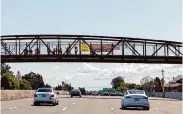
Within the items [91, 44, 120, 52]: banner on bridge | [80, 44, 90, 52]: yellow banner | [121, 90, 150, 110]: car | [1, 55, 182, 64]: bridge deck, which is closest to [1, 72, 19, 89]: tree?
[1, 55, 182, 64]: bridge deck

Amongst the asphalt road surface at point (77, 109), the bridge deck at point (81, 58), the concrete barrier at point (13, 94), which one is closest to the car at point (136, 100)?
the asphalt road surface at point (77, 109)

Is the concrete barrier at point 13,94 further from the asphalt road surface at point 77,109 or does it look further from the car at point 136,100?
the car at point 136,100

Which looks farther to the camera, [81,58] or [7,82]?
[7,82]

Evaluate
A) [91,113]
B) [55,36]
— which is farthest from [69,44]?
[91,113]

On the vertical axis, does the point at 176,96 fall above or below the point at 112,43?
below

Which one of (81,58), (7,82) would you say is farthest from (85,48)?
(7,82)

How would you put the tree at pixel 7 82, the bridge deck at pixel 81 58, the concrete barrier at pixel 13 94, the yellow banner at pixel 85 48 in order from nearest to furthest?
the concrete barrier at pixel 13 94 → the bridge deck at pixel 81 58 → the yellow banner at pixel 85 48 → the tree at pixel 7 82

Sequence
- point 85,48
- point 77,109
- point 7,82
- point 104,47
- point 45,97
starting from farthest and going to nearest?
1. point 7,82
2. point 104,47
3. point 85,48
4. point 45,97
5. point 77,109

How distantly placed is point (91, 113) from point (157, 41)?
52.9 meters

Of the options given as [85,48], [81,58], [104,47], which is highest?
[104,47]

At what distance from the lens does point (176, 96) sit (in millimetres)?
85125

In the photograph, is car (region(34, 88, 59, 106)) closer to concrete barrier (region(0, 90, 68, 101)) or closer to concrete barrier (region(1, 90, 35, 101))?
concrete barrier (region(0, 90, 68, 101))

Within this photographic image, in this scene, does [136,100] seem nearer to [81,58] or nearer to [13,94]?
[13,94]

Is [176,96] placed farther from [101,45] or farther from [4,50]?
[4,50]
